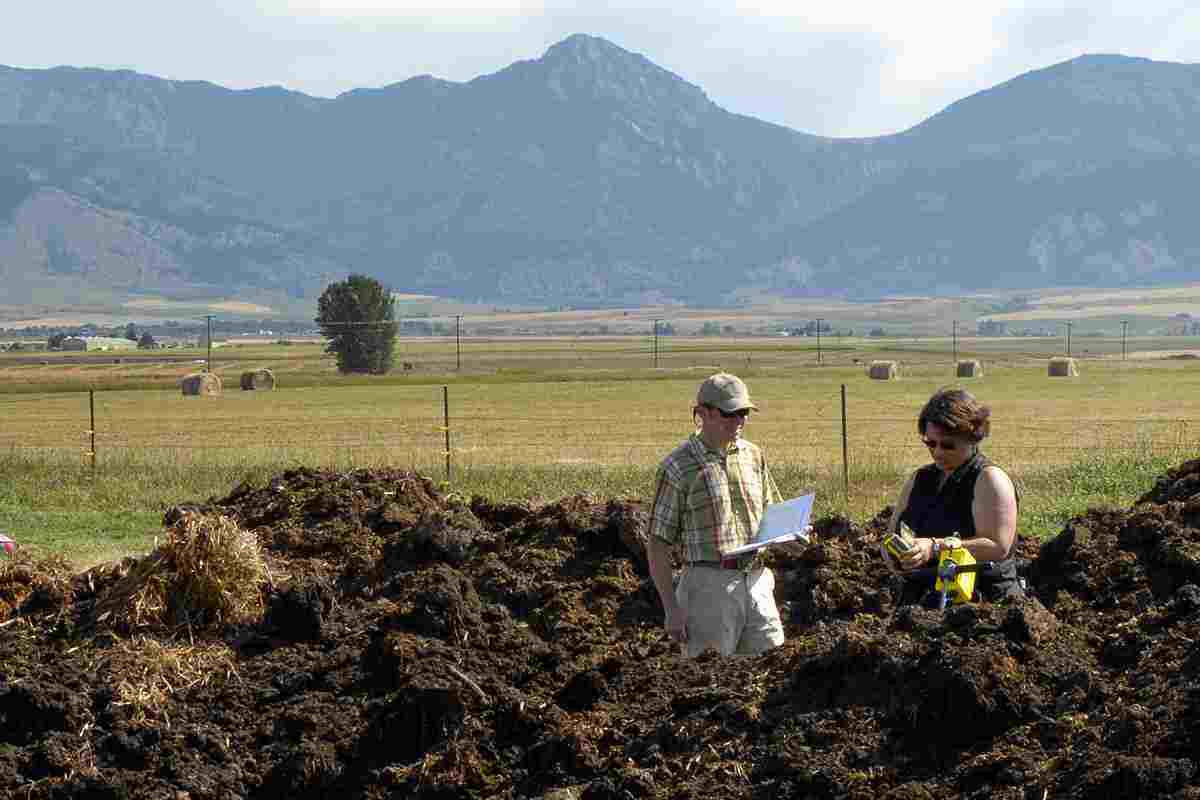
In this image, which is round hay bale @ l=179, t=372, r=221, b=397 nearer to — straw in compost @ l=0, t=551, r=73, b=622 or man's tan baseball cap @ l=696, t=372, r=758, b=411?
straw in compost @ l=0, t=551, r=73, b=622

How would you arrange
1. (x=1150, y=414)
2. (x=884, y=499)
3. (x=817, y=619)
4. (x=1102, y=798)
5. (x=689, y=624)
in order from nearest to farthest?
(x=1102, y=798) < (x=689, y=624) < (x=817, y=619) < (x=884, y=499) < (x=1150, y=414)

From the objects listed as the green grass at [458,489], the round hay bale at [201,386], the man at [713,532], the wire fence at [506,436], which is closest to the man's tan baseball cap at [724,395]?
the man at [713,532]

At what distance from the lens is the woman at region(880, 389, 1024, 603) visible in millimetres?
6566

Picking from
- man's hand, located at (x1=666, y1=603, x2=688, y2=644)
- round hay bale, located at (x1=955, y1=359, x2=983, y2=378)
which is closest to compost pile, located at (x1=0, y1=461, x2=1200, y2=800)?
man's hand, located at (x1=666, y1=603, x2=688, y2=644)

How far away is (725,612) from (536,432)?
24192mm

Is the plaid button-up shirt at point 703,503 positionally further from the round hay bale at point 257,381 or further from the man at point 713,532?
the round hay bale at point 257,381

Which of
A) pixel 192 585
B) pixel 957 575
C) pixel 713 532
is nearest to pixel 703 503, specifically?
pixel 713 532

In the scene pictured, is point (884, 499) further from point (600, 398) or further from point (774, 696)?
point (600, 398)

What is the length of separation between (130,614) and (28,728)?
149 cm

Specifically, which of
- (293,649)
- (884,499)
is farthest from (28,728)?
(884,499)

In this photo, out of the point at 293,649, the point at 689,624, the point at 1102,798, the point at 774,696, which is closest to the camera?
the point at 1102,798

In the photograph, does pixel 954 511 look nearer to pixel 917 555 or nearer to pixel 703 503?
pixel 917 555

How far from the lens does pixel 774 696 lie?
6379 millimetres

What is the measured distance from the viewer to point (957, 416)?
21.5 ft
